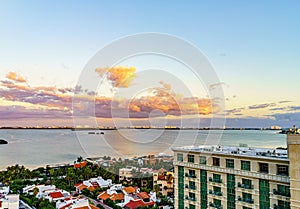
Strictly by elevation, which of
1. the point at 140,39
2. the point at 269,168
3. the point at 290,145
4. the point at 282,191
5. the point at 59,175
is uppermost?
the point at 140,39

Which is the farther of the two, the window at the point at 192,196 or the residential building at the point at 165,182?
the residential building at the point at 165,182

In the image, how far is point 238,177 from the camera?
501cm

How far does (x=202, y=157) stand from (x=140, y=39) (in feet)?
8.89

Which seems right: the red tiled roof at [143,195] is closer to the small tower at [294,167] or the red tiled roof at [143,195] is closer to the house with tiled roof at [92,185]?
the house with tiled roof at [92,185]

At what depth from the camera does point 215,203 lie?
5.35 metres

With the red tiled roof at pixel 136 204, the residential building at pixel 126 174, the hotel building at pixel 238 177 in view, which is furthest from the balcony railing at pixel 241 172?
the residential building at pixel 126 174

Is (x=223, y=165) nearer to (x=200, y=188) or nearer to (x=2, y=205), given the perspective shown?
(x=200, y=188)

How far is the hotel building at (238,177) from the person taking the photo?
432 centimetres

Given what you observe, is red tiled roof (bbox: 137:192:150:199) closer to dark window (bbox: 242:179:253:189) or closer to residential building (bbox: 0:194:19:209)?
residential building (bbox: 0:194:19:209)

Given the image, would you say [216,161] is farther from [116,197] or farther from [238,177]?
[116,197]

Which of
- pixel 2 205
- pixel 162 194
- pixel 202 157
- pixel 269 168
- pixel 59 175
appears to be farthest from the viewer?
Result: pixel 59 175

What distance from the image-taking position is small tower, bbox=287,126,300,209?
163 inches

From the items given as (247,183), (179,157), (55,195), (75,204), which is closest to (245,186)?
(247,183)

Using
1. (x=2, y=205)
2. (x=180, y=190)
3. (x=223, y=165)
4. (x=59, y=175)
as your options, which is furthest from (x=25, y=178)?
(x=223, y=165)
